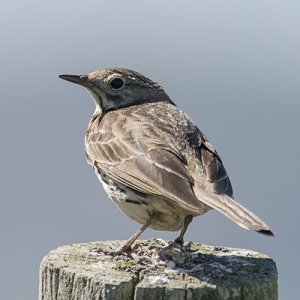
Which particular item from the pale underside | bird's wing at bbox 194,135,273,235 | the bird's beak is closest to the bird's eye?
the bird's beak

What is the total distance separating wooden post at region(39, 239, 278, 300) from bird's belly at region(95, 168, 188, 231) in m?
0.66

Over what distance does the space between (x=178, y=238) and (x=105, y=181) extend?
3.83ft

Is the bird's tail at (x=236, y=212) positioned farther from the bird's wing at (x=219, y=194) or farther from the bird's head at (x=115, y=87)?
the bird's head at (x=115, y=87)

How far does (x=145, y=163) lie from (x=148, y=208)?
450mm

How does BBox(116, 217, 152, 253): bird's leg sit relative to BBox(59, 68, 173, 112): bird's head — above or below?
below

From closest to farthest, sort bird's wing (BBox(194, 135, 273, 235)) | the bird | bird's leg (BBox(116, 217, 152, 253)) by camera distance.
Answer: bird's wing (BBox(194, 135, 273, 235)) < bird's leg (BBox(116, 217, 152, 253)) < the bird

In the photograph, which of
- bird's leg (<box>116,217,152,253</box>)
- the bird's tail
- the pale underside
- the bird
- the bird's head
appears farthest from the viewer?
the bird's head

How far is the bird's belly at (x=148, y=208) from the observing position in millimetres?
7535

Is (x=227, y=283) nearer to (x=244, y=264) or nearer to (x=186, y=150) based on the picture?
(x=244, y=264)

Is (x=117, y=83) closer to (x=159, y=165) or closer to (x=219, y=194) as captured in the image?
(x=159, y=165)

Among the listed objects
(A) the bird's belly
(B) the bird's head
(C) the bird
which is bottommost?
(A) the bird's belly

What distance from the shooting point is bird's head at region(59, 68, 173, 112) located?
32.0 feet

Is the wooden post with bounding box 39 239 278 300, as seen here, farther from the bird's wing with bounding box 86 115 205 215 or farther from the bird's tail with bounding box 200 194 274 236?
the bird's wing with bounding box 86 115 205 215

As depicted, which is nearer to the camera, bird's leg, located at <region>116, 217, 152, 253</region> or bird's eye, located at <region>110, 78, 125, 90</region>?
bird's leg, located at <region>116, 217, 152, 253</region>
